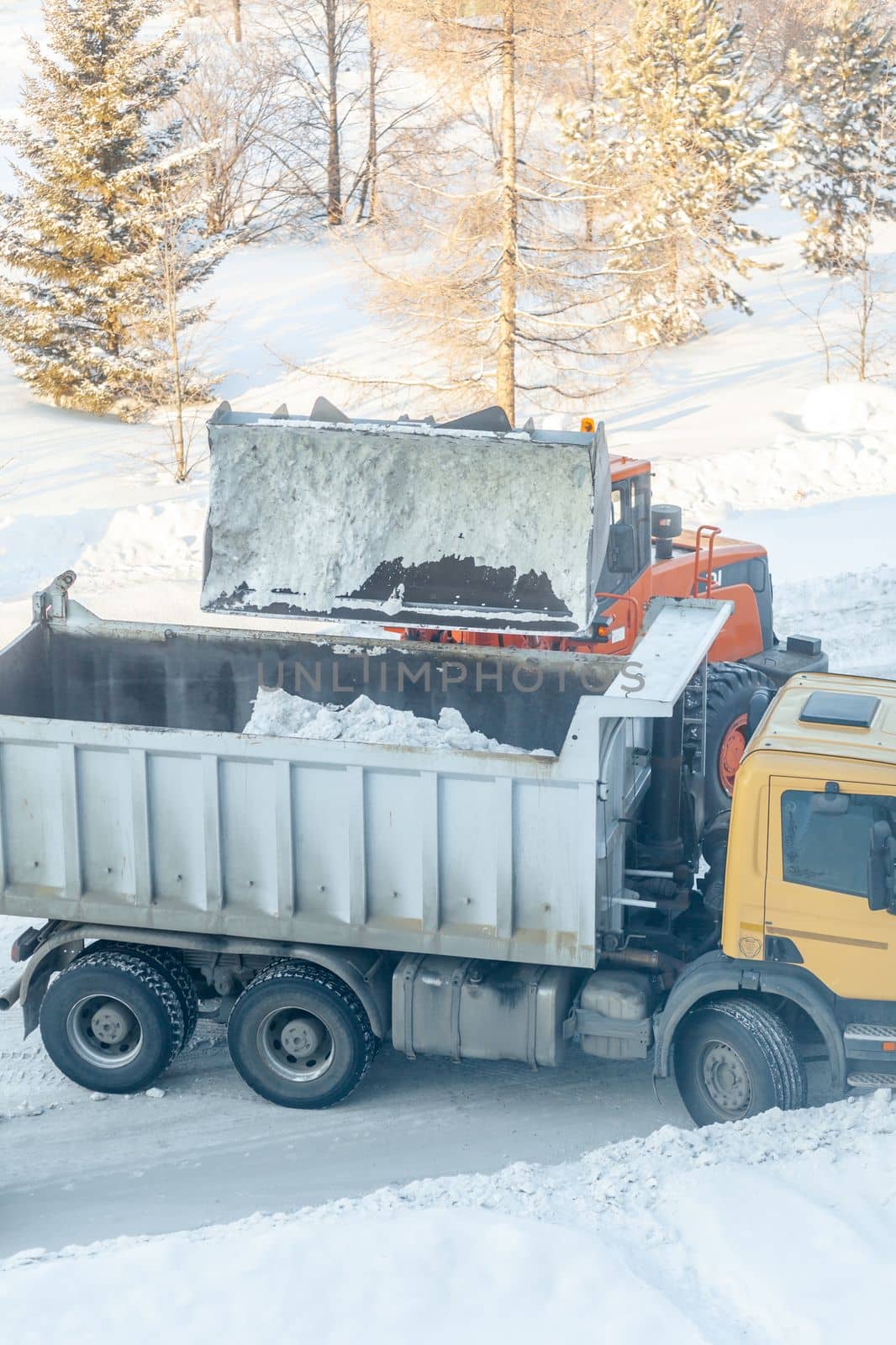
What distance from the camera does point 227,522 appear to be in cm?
976

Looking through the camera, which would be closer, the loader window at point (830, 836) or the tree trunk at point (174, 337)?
the loader window at point (830, 836)

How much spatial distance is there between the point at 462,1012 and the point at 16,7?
53859mm

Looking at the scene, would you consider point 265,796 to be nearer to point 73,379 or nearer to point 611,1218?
point 611,1218

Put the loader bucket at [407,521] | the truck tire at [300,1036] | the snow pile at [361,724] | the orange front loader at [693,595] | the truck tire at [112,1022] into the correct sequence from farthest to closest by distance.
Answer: the orange front loader at [693,595]
the loader bucket at [407,521]
the snow pile at [361,724]
the truck tire at [112,1022]
the truck tire at [300,1036]

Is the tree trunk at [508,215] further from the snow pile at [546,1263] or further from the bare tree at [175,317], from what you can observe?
the snow pile at [546,1263]

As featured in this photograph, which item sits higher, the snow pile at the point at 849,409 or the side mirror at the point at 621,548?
the snow pile at the point at 849,409

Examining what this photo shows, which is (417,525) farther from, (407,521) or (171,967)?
(171,967)

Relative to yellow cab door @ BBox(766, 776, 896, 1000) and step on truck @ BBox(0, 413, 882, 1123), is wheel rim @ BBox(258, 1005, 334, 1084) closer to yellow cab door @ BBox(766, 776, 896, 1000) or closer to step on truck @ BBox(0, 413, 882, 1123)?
step on truck @ BBox(0, 413, 882, 1123)

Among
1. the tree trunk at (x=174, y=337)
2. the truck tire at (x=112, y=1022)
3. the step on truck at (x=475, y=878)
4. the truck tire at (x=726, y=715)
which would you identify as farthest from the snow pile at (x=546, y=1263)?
the tree trunk at (x=174, y=337)

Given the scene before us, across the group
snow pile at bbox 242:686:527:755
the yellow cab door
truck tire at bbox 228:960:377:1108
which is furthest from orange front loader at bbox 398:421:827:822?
truck tire at bbox 228:960:377:1108

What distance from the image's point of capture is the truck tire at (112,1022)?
7.62m

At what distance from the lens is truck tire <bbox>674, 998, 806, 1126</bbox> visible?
6.76 m

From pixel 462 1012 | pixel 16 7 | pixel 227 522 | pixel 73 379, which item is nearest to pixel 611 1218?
pixel 462 1012

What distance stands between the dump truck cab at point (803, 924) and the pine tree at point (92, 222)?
18.7 metres
